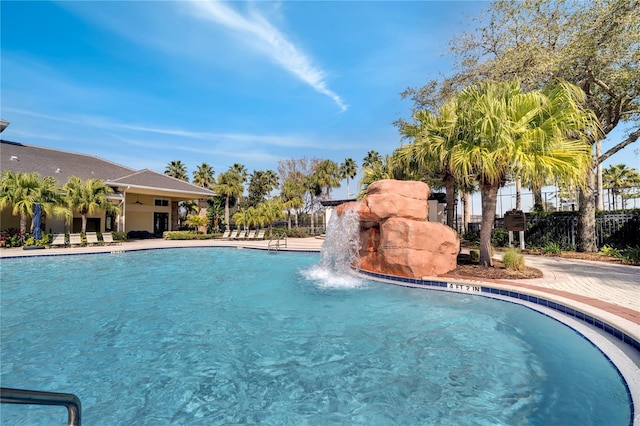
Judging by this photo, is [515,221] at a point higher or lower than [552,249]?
higher

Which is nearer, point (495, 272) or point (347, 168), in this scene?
point (495, 272)

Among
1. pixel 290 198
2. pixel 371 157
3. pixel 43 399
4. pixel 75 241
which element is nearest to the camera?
pixel 43 399

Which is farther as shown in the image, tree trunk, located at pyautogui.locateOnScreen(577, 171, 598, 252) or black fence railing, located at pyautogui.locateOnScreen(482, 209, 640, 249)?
tree trunk, located at pyautogui.locateOnScreen(577, 171, 598, 252)

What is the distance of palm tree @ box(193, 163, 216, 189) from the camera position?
38856mm

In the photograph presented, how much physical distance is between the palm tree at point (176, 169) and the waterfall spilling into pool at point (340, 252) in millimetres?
34176

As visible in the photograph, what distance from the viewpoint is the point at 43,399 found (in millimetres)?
1235

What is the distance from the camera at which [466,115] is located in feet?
28.8

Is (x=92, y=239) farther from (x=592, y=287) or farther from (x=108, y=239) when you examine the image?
(x=592, y=287)

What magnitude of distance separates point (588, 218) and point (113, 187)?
30.7 m

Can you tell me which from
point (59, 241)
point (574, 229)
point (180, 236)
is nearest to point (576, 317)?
point (574, 229)

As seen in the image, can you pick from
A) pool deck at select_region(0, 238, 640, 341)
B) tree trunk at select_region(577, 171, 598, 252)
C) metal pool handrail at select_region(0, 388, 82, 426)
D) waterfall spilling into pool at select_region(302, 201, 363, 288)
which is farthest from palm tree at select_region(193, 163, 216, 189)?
metal pool handrail at select_region(0, 388, 82, 426)

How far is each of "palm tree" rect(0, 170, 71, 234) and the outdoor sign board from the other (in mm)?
25262

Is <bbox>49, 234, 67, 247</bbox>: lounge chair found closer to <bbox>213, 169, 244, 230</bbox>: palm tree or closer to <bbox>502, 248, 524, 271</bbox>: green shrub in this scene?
<bbox>213, 169, 244, 230</bbox>: palm tree

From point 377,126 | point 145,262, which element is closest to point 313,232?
point 377,126
